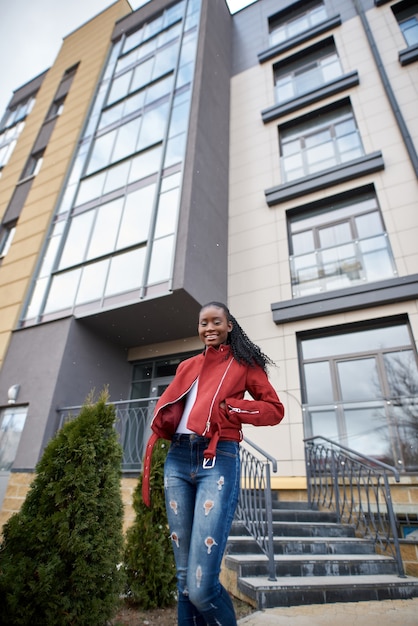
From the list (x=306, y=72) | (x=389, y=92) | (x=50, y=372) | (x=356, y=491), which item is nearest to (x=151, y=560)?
(x=356, y=491)

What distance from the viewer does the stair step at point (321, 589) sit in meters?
3.19

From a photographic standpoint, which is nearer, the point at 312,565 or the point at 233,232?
the point at 312,565

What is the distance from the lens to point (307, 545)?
4.29 m

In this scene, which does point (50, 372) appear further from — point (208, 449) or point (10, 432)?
point (208, 449)

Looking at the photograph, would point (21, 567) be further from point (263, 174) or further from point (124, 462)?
point (263, 174)

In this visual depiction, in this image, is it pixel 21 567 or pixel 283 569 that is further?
pixel 283 569

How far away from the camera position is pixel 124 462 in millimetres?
6652

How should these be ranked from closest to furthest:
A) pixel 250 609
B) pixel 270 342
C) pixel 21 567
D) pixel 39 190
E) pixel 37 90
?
pixel 21 567 → pixel 250 609 → pixel 270 342 → pixel 39 190 → pixel 37 90

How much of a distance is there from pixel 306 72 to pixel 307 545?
12.7m

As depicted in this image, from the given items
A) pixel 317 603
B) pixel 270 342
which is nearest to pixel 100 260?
pixel 270 342

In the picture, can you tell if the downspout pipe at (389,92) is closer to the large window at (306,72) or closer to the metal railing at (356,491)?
the large window at (306,72)

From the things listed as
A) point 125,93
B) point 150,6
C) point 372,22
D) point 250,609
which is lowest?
point 250,609

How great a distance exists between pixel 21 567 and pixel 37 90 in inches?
776

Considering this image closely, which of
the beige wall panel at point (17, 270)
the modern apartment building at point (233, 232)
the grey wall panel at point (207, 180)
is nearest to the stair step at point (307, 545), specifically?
the modern apartment building at point (233, 232)
